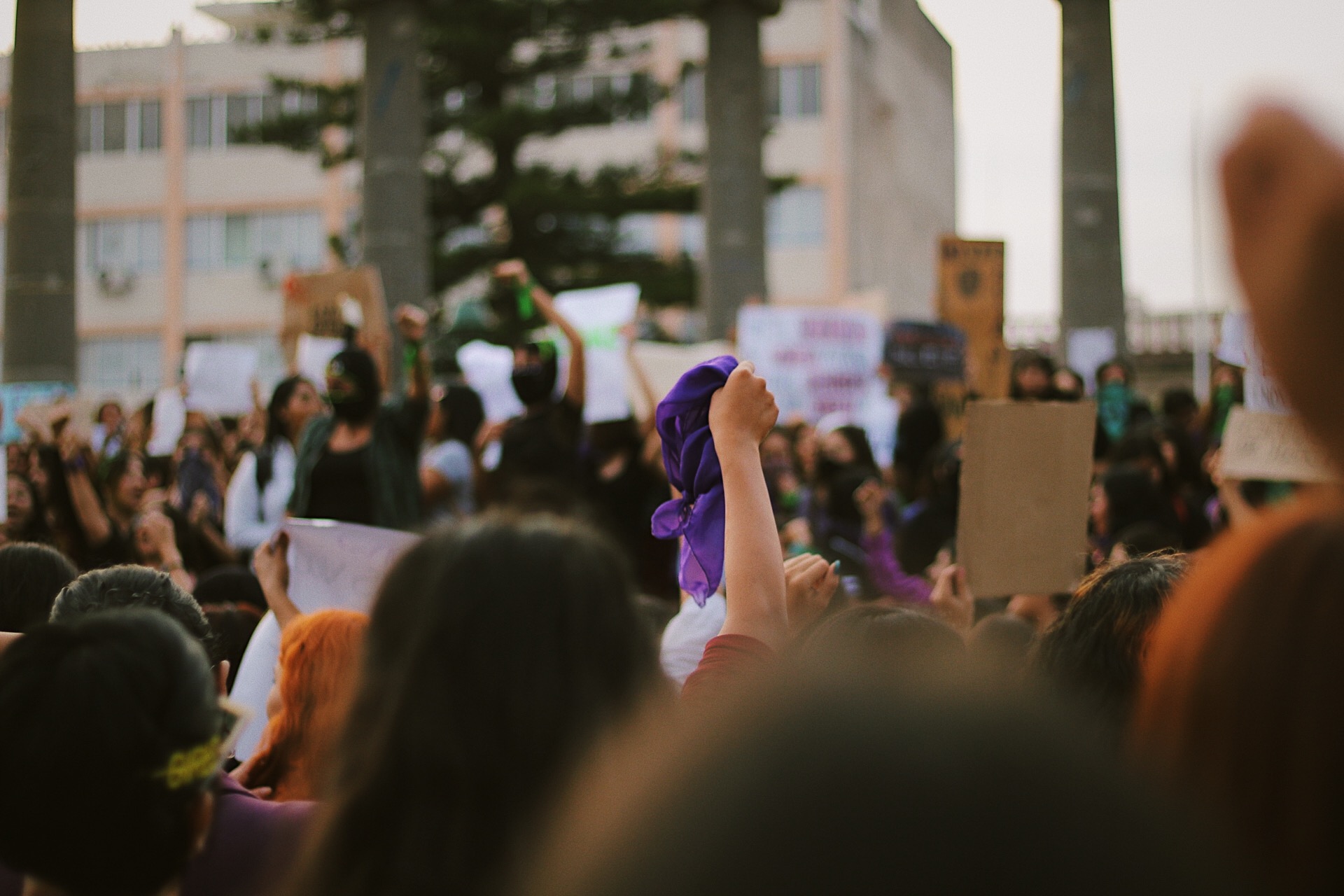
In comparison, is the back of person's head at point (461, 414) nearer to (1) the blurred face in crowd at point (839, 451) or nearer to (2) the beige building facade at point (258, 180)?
(1) the blurred face in crowd at point (839, 451)

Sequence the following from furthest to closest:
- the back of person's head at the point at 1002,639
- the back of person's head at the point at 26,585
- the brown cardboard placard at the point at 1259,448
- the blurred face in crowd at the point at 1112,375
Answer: the blurred face in crowd at the point at 1112,375 → the brown cardboard placard at the point at 1259,448 → the back of person's head at the point at 26,585 → the back of person's head at the point at 1002,639

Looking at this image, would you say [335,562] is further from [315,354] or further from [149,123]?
[149,123]

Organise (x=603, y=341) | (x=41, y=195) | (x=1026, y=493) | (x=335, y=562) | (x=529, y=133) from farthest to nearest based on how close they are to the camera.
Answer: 1. (x=529, y=133)
2. (x=41, y=195)
3. (x=603, y=341)
4. (x=1026, y=493)
5. (x=335, y=562)

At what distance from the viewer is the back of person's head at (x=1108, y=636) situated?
7.04ft

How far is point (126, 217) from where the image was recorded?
42.9 meters

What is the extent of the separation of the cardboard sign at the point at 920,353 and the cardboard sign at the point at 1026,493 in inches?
178

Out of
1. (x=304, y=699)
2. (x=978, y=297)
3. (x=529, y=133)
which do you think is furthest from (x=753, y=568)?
(x=529, y=133)

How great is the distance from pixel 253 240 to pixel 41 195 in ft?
110

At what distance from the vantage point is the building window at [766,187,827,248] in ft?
132

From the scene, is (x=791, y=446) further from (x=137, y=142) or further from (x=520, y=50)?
(x=137, y=142)

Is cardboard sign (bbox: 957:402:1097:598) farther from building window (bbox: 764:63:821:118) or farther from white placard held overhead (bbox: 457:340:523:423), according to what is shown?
building window (bbox: 764:63:821:118)

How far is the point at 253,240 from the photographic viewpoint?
4262cm

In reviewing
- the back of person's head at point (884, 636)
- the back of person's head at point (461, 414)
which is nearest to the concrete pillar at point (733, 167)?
the back of person's head at point (461, 414)

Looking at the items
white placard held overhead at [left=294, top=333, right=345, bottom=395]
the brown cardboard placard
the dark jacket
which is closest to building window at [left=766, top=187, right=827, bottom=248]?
white placard held overhead at [left=294, top=333, right=345, bottom=395]
